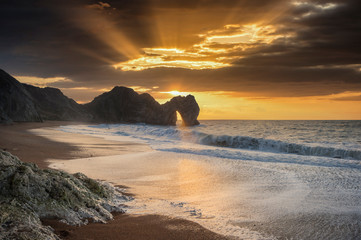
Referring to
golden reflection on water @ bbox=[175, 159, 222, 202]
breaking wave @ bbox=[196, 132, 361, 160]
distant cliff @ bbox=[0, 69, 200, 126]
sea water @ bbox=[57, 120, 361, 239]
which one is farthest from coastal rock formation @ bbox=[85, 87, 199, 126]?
golden reflection on water @ bbox=[175, 159, 222, 202]

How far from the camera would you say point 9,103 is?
58.3 meters

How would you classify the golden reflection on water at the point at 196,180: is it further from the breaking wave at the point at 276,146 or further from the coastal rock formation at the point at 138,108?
the coastal rock formation at the point at 138,108

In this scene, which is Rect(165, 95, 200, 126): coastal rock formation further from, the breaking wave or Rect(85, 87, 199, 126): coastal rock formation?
the breaking wave

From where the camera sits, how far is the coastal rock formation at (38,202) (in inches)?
136

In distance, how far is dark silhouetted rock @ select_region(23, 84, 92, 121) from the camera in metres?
87.4

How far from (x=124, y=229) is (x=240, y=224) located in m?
2.26

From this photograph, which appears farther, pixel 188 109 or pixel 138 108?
pixel 138 108

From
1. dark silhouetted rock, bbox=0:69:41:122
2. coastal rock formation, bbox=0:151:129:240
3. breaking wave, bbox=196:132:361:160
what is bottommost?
breaking wave, bbox=196:132:361:160

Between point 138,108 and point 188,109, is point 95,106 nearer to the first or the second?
point 138,108

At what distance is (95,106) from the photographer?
11112 centimetres

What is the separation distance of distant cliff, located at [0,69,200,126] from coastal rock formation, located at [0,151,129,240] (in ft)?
202

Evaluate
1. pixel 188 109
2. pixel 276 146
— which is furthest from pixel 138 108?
pixel 276 146

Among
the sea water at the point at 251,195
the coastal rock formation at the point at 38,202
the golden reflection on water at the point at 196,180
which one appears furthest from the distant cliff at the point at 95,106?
the coastal rock formation at the point at 38,202

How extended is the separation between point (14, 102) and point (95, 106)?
51.9m
